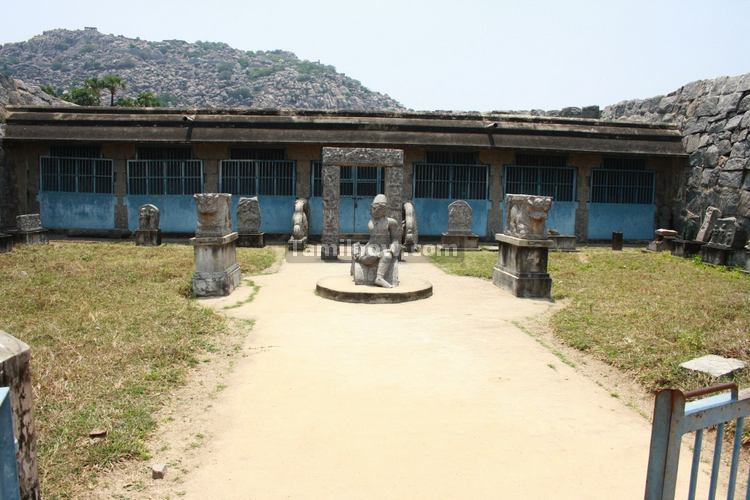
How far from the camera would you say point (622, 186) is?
63.8 ft

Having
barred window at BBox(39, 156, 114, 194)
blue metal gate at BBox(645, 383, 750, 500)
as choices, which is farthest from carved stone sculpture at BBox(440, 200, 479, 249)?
blue metal gate at BBox(645, 383, 750, 500)

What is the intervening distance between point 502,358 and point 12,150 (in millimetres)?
18274

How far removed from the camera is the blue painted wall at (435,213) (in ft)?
61.9

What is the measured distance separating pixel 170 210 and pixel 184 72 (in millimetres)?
79295

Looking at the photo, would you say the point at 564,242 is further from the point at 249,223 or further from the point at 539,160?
the point at 249,223

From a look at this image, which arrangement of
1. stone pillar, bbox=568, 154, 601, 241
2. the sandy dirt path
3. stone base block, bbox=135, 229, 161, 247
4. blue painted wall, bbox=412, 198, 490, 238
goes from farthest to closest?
stone pillar, bbox=568, 154, 601, 241 → blue painted wall, bbox=412, 198, 490, 238 → stone base block, bbox=135, 229, 161, 247 → the sandy dirt path

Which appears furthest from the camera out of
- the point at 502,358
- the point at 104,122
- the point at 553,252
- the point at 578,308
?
the point at 104,122

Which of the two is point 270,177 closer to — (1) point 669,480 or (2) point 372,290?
(2) point 372,290

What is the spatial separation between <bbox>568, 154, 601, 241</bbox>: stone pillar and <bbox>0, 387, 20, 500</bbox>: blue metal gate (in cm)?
1893

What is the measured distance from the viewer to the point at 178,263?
11938mm

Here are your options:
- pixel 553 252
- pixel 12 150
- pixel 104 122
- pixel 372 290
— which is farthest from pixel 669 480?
pixel 12 150

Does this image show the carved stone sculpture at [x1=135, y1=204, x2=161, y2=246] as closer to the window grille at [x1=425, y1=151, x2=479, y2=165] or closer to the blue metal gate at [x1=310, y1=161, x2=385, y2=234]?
the blue metal gate at [x1=310, y1=161, x2=385, y2=234]

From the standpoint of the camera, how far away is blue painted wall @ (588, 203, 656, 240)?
19375mm

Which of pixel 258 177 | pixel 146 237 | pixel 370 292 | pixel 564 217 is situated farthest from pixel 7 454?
pixel 564 217
